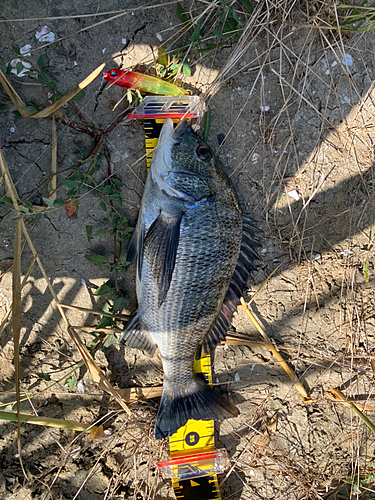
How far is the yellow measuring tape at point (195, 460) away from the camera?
261 cm

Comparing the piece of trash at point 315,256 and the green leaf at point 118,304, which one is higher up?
the piece of trash at point 315,256

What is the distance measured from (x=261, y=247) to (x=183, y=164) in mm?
1090

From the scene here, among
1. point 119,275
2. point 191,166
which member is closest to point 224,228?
point 191,166

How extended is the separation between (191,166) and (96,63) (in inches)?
50.2

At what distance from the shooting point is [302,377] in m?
2.81

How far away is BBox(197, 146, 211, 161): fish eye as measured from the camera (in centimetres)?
221

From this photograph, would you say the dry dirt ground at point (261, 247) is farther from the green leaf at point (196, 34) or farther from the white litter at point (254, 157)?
the green leaf at point (196, 34)

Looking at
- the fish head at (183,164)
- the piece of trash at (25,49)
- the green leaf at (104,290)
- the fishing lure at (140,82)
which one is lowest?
the green leaf at (104,290)

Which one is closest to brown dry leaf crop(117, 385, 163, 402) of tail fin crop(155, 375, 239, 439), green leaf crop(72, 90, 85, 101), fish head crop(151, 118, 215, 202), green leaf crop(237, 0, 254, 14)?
tail fin crop(155, 375, 239, 439)

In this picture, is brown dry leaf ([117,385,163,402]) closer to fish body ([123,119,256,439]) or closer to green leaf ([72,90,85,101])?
fish body ([123,119,256,439])

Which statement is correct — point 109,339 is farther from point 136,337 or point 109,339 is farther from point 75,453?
point 75,453

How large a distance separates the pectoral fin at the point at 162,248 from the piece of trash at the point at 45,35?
1.74 metres

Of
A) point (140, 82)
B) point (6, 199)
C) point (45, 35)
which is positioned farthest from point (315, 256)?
point (45, 35)

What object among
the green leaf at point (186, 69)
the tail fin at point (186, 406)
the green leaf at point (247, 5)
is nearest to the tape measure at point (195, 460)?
the tail fin at point (186, 406)
